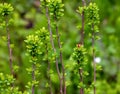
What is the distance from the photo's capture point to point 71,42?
497 cm

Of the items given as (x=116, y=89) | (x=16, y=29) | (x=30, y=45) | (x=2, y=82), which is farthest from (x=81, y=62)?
(x=16, y=29)

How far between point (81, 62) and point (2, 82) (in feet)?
1.70

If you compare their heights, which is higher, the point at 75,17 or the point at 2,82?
the point at 75,17

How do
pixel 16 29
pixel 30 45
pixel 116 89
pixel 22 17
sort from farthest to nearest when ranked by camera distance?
pixel 22 17, pixel 16 29, pixel 116 89, pixel 30 45

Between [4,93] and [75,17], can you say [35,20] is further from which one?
[4,93]

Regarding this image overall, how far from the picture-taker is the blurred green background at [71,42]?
4.69 m

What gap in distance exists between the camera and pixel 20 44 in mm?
5309

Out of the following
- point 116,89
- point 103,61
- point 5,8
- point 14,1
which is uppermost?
point 14,1

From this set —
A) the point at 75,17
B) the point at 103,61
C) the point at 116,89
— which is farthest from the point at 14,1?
the point at 116,89

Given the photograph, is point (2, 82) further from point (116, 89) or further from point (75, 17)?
point (75, 17)

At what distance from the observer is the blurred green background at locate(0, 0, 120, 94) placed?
4.69m

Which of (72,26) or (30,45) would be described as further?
(72,26)

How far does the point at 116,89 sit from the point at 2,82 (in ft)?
6.92

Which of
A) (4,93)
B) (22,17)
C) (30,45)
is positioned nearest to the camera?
(30,45)
